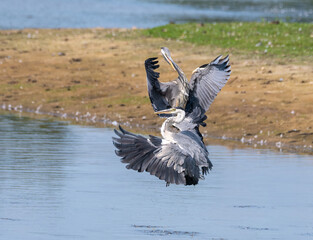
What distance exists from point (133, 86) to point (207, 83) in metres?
7.89

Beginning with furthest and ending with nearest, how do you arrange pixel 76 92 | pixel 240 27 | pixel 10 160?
pixel 240 27, pixel 76 92, pixel 10 160

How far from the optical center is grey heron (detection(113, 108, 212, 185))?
998 centimetres

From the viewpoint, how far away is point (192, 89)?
11.7 metres

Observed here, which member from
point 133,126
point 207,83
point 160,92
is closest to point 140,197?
point 160,92

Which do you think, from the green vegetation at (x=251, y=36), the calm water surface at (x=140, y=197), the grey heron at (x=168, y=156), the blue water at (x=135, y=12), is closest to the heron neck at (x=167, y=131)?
the grey heron at (x=168, y=156)

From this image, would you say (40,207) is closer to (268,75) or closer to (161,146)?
(161,146)

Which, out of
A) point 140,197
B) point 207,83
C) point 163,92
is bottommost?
point 140,197

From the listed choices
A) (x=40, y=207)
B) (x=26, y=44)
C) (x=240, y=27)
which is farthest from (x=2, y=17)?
(x=40, y=207)

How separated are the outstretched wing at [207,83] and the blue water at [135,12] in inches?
703

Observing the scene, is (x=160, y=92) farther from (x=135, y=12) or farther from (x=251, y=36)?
(x=135, y=12)

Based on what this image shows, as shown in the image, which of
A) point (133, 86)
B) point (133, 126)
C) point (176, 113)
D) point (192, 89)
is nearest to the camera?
point (176, 113)

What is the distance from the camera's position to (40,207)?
10.2 metres

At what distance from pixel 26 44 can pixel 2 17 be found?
41.6 ft

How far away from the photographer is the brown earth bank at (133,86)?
16.0 metres
